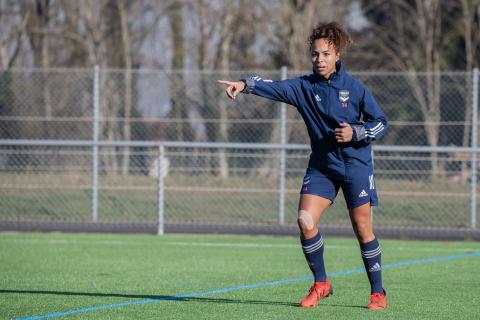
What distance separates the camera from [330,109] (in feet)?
24.3

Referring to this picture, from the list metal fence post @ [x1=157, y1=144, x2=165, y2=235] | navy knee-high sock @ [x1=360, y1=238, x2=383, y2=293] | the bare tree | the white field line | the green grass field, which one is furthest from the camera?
the bare tree

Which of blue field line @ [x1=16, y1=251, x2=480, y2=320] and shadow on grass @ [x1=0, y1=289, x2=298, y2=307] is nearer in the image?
blue field line @ [x1=16, y1=251, x2=480, y2=320]

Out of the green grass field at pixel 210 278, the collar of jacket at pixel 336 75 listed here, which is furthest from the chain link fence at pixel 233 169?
the collar of jacket at pixel 336 75

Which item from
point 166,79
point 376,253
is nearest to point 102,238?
point 166,79

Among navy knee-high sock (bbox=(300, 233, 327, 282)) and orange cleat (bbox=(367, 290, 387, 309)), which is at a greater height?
navy knee-high sock (bbox=(300, 233, 327, 282))

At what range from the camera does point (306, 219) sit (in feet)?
24.5

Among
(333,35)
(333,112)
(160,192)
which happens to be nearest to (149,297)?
(333,112)

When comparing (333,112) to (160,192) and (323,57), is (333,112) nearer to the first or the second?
(323,57)

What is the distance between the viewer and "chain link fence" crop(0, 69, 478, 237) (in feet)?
53.2

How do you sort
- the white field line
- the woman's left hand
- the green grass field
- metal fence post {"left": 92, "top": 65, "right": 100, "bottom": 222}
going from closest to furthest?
the woman's left hand → the green grass field → the white field line → metal fence post {"left": 92, "top": 65, "right": 100, "bottom": 222}

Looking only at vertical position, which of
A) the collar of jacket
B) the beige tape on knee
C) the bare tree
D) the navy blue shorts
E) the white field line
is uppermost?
the bare tree

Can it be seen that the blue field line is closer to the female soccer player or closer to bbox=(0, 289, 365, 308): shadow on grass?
bbox=(0, 289, 365, 308): shadow on grass

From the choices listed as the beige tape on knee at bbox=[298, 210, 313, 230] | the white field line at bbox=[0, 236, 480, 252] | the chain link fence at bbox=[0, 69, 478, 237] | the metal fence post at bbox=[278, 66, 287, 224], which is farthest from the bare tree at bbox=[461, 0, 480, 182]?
the beige tape on knee at bbox=[298, 210, 313, 230]

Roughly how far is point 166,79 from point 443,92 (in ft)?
17.2
